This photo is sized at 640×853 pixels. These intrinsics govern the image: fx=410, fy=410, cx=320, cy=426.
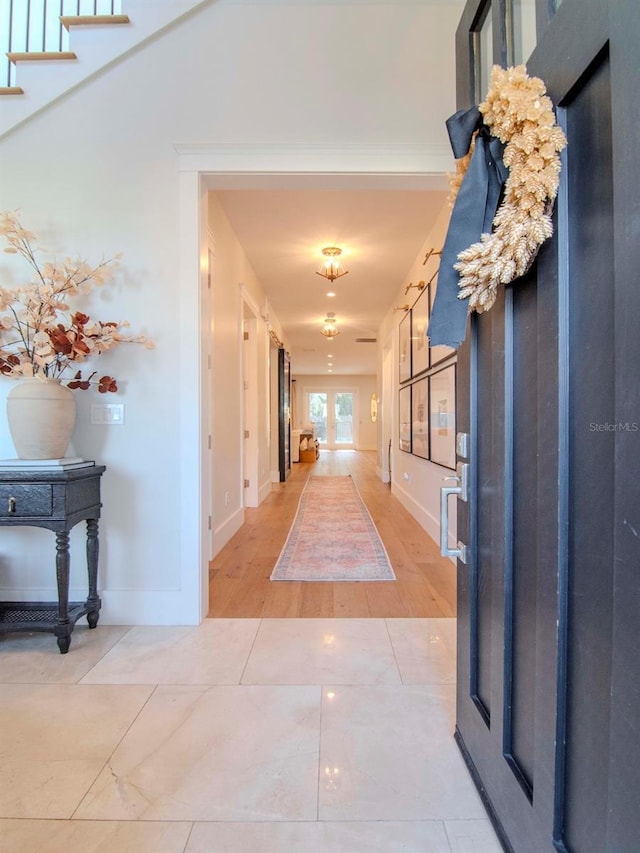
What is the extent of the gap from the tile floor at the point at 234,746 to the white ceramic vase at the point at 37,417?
910 millimetres

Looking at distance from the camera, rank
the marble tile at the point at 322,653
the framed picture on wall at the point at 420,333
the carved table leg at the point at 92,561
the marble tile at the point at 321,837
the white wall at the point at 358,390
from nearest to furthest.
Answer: the marble tile at the point at 321,837, the marble tile at the point at 322,653, the carved table leg at the point at 92,561, the framed picture on wall at the point at 420,333, the white wall at the point at 358,390

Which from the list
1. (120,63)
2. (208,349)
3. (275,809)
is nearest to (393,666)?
(275,809)

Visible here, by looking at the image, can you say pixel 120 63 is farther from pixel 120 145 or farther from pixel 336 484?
pixel 336 484

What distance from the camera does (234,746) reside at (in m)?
1.30

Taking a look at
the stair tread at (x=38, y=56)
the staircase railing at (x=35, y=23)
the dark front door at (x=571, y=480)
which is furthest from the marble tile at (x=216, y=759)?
the staircase railing at (x=35, y=23)

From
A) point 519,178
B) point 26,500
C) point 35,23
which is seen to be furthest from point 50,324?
point 519,178

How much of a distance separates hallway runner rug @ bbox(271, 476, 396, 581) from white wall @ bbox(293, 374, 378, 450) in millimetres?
9897

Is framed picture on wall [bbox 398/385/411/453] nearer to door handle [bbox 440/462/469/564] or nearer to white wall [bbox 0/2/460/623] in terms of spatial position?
white wall [bbox 0/2/460/623]

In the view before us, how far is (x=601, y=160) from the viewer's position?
2.21 feet

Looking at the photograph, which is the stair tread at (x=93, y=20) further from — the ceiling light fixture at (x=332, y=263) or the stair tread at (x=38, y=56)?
the ceiling light fixture at (x=332, y=263)

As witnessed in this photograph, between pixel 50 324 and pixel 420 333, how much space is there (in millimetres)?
3109

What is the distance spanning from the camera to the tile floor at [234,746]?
103 cm

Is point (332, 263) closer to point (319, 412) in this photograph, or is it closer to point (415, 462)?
point (415, 462)

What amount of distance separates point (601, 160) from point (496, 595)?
0.92m
